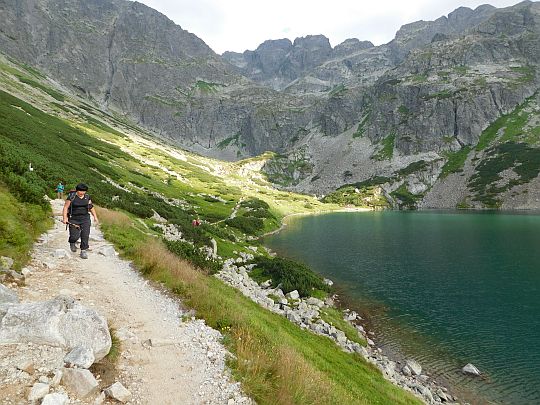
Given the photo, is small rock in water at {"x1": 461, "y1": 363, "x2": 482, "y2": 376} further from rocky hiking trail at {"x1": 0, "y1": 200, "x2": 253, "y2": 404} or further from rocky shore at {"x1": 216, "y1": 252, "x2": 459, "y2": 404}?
→ rocky hiking trail at {"x1": 0, "y1": 200, "x2": 253, "y2": 404}

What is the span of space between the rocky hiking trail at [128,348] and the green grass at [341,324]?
2123 cm

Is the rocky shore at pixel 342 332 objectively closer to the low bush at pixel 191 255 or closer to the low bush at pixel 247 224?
the low bush at pixel 191 255

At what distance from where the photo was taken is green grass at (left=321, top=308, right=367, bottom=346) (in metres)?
31.3

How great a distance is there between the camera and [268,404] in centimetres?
912

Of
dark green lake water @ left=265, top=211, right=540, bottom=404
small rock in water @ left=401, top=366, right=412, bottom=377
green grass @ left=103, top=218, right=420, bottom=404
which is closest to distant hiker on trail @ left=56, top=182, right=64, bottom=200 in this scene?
green grass @ left=103, top=218, right=420, bottom=404

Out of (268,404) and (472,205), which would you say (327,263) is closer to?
(268,404)

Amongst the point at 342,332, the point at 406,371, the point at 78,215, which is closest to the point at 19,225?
the point at 78,215

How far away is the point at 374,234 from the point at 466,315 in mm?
60945

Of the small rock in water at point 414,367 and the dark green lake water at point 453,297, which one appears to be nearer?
the small rock in water at point 414,367

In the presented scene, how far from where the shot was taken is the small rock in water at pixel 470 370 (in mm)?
26812

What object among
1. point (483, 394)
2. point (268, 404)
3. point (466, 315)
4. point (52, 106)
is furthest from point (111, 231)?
point (52, 106)

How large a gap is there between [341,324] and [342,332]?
2.89m

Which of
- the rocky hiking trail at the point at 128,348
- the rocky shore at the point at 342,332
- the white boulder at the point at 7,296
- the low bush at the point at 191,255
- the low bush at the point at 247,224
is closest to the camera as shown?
the rocky hiking trail at the point at 128,348

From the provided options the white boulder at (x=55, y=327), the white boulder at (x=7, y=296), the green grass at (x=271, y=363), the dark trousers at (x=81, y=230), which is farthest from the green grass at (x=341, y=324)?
the white boulder at (x=7, y=296)
